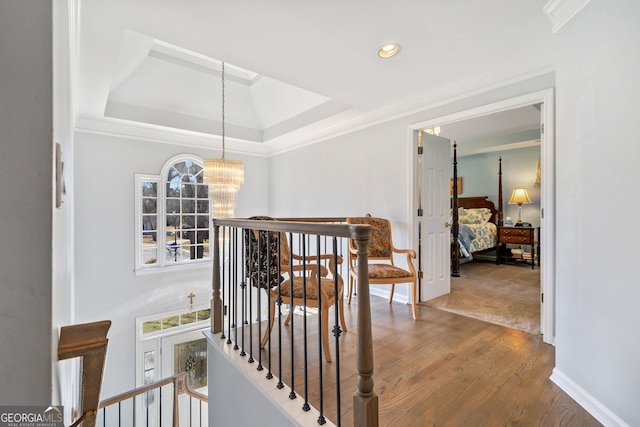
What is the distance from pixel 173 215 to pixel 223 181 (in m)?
1.96

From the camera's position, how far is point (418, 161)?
340 cm

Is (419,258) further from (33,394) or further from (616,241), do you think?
(33,394)

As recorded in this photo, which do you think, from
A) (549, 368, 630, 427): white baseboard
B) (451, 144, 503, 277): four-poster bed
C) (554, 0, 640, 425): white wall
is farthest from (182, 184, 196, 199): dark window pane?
(549, 368, 630, 427): white baseboard

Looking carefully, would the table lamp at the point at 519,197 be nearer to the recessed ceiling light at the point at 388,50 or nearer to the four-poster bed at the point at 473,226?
the four-poster bed at the point at 473,226

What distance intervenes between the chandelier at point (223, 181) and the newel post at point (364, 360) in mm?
2747

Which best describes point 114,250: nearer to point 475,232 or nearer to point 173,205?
point 173,205

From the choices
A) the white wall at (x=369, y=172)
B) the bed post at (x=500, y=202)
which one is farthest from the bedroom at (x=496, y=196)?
the white wall at (x=369, y=172)

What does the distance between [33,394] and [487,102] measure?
Answer: 3.44m

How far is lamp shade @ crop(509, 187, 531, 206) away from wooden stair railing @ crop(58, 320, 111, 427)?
686 centimetres

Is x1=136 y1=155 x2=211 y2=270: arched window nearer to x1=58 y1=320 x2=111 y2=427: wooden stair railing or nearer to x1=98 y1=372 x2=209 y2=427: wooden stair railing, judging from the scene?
x1=98 y1=372 x2=209 y2=427: wooden stair railing

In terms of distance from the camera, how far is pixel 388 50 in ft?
7.76

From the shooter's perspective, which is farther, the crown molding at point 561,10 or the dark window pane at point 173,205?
the dark window pane at point 173,205

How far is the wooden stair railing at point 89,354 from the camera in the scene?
2.82 feet

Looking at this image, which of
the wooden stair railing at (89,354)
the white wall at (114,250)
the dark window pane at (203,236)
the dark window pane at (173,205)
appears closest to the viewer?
the wooden stair railing at (89,354)
